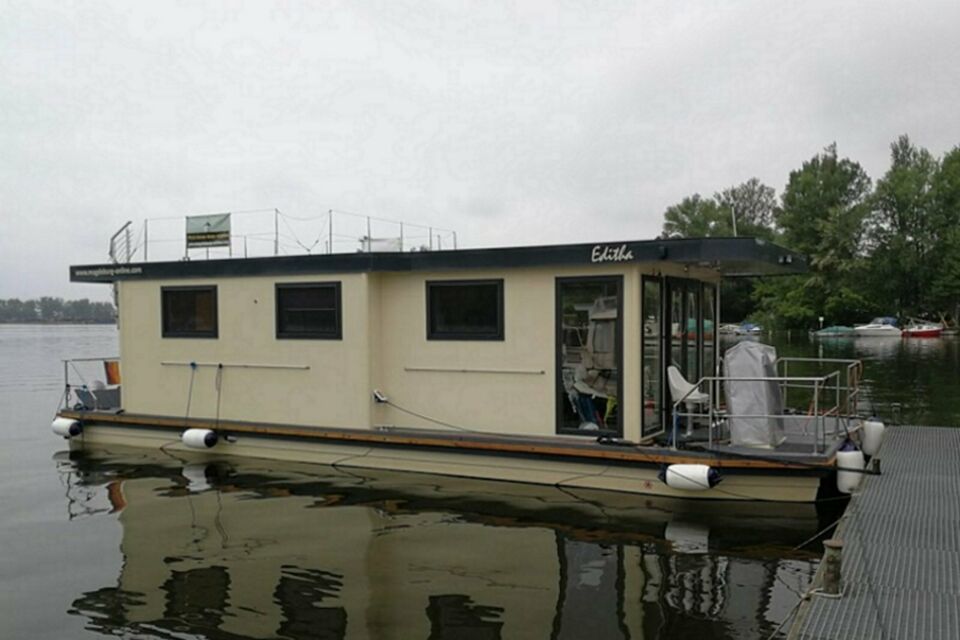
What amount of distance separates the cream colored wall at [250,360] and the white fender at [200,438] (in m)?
0.44

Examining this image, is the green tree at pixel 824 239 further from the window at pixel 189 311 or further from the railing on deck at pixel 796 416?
the window at pixel 189 311

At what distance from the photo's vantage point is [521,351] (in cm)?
1013

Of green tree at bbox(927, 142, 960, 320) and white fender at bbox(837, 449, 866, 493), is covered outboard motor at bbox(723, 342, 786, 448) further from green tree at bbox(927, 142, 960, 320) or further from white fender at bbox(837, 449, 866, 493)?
green tree at bbox(927, 142, 960, 320)

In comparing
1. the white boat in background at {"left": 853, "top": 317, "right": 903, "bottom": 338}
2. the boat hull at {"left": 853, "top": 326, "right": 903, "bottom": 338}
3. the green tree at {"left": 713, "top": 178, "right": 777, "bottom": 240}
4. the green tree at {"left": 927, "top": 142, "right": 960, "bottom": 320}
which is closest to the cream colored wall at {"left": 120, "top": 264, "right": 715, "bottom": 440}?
the boat hull at {"left": 853, "top": 326, "right": 903, "bottom": 338}

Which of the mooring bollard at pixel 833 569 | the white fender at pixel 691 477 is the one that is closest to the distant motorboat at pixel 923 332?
the white fender at pixel 691 477

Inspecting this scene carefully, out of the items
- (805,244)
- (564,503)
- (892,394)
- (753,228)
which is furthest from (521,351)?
(753,228)

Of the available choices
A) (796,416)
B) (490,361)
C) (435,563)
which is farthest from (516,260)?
(435,563)

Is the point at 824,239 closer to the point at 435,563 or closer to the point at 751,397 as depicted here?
the point at 751,397

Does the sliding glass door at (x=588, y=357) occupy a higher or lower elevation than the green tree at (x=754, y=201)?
lower

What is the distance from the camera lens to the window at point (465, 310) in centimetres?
1031

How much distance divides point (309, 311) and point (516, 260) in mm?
3165

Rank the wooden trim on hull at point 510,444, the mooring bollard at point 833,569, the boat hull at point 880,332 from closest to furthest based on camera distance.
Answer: the mooring bollard at point 833,569
the wooden trim on hull at point 510,444
the boat hull at point 880,332

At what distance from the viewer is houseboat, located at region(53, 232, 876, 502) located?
9125 mm

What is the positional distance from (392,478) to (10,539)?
4.34 metres
